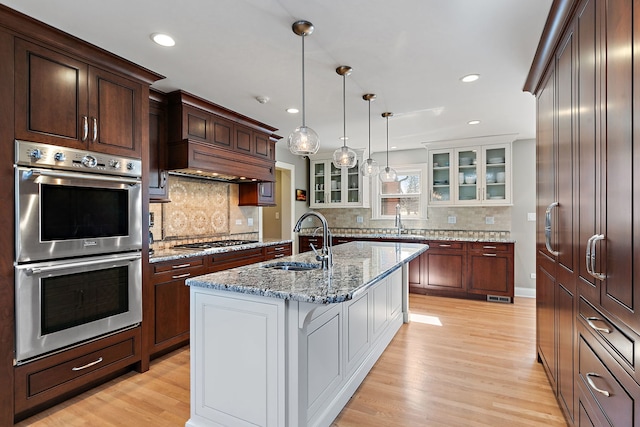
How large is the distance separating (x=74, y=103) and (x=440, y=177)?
4.80 metres

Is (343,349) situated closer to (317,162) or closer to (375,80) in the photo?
(375,80)

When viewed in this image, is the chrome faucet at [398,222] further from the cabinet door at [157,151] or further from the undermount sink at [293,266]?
the cabinet door at [157,151]

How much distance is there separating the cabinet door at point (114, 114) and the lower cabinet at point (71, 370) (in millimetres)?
1417

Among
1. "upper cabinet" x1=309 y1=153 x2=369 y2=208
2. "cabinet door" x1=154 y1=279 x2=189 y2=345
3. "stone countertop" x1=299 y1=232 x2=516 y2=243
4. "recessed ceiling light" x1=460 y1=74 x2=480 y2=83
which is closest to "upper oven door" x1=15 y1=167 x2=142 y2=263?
"cabinet door" x1=154 y1=279 x2=189 y2=345

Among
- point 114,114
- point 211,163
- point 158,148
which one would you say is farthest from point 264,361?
point 158,148

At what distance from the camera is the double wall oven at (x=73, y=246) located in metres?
1.94

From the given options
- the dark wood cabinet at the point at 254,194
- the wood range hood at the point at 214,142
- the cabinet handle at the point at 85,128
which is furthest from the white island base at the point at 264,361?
the dark wood cabinet at the point at 254,194

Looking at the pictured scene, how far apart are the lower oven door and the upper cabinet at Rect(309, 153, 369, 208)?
4025 mm

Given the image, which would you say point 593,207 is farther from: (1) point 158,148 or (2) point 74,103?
(1) point 158,148

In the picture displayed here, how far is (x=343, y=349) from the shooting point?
2.13 m

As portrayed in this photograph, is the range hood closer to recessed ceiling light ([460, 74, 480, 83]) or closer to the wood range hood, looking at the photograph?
the wood range hood

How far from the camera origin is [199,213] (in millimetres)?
3939

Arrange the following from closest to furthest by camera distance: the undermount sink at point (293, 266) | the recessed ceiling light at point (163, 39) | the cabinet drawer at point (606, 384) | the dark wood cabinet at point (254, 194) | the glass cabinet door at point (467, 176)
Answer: the cabinet drawer at point (606, 384)
the recessed ceiling light at point (163, 39)
the undermount sink at point (293, 266)
the dark wood cabinet at point (254, 194)
the glass cabinet door at point (467, 176)

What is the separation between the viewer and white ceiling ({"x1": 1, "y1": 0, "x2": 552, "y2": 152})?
1822 mm
